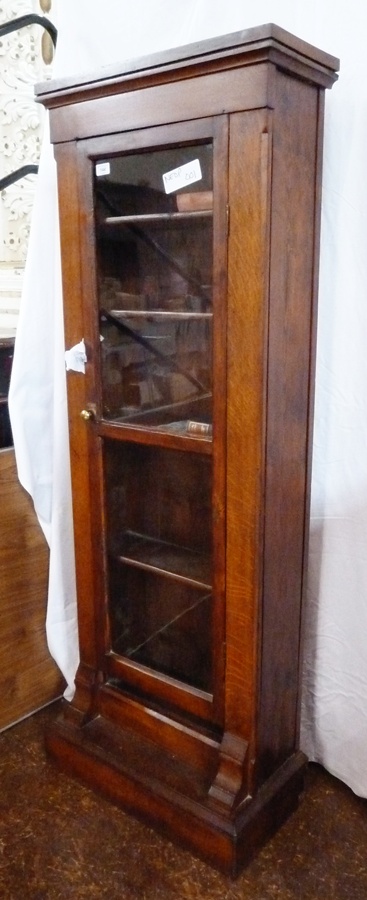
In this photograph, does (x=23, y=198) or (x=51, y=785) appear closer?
(x=51, y=785)

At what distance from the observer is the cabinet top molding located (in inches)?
41.1

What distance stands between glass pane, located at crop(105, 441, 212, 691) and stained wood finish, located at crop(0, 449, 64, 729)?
0.29m

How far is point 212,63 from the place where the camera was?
1091 millimetres

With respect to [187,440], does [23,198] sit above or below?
above

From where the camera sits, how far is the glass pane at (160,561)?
4.66ft

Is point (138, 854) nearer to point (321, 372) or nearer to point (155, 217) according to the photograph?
point (321, 372)

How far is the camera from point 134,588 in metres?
1.55

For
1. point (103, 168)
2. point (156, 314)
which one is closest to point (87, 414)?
point (156, 314)

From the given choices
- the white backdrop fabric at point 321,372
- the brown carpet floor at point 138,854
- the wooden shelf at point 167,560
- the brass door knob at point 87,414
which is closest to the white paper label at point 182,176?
the white backdrop fabric at point 321,372

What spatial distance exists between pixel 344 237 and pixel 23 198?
3.59 ft

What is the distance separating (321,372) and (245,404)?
30 cm

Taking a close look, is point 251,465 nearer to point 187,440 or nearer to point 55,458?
point 187,440

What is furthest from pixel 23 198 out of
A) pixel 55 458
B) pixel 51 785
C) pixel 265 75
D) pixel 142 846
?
pixel 142 846

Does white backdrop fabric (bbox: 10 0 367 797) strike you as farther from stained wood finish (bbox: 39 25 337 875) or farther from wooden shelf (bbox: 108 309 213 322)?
wooden shelf (bbox: 108 309 213 322)
